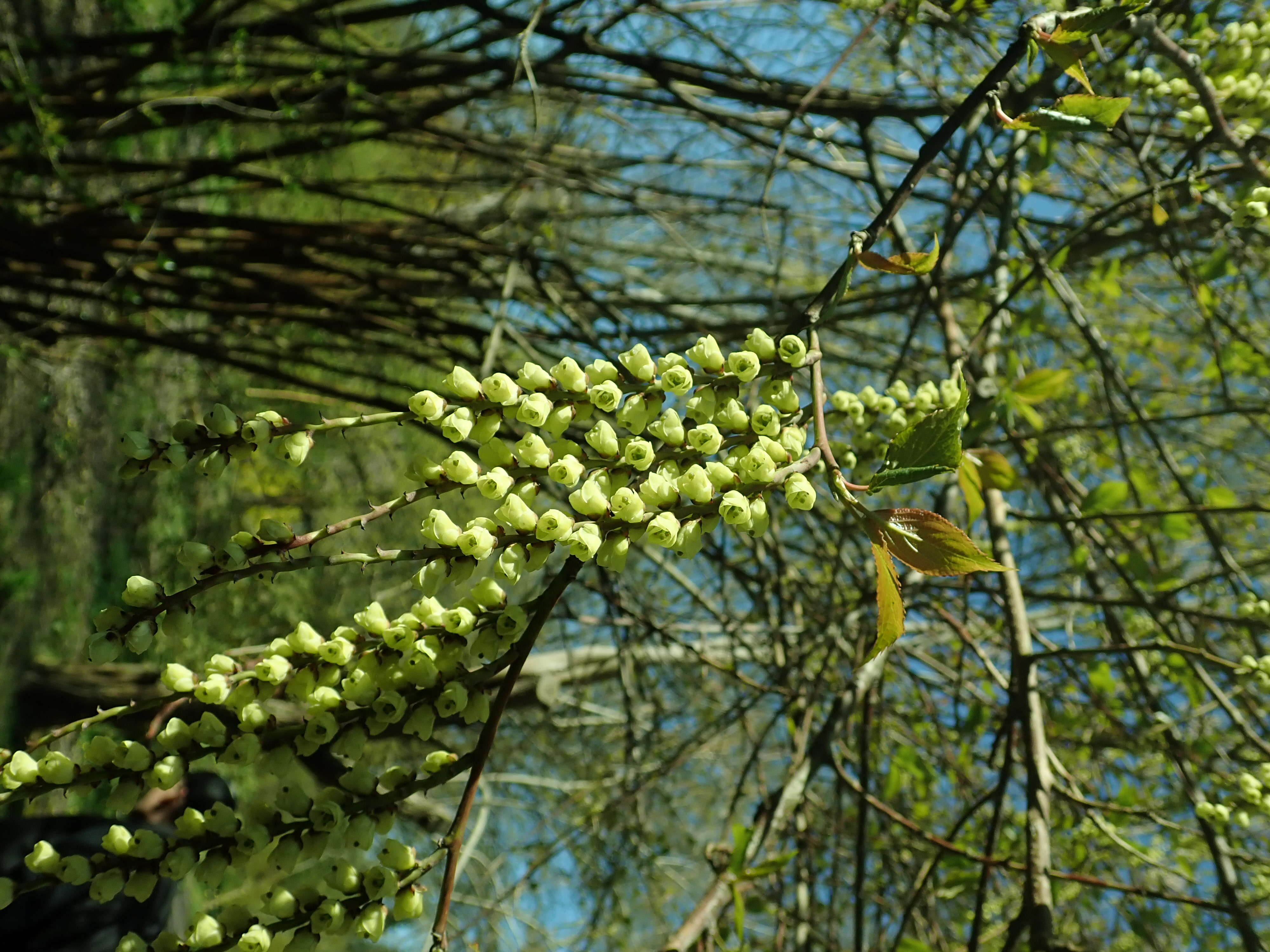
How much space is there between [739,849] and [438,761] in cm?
47

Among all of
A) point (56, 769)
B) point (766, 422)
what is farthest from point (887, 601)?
point (56, 769)

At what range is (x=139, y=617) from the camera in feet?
2.34

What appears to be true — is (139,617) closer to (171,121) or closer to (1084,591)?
(171,121)

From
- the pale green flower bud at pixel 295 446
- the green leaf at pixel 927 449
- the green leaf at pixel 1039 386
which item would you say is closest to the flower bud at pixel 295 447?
the pale green flower bud at pixel 295 446

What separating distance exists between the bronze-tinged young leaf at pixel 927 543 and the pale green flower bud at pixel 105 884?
614mm

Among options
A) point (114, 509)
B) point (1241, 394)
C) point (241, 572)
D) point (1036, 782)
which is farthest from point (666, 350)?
point (114, 509)

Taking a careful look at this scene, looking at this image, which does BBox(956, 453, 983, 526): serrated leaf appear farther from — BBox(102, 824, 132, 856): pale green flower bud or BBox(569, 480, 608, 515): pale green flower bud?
BBox(102, 824, 132, 856): pale green flower bud

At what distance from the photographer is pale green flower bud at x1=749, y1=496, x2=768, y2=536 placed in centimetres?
69

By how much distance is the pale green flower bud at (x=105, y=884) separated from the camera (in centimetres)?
71

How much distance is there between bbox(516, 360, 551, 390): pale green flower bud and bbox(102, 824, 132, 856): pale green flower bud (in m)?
0.43

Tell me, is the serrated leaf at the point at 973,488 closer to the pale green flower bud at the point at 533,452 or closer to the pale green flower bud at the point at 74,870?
the pale green flower bud at the point at 533,452

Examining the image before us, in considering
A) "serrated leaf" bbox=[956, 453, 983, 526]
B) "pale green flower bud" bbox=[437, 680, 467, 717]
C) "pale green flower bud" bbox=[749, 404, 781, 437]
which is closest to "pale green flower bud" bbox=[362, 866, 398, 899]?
"pale green flower bud" bbox=[437, 680, 467, 717]

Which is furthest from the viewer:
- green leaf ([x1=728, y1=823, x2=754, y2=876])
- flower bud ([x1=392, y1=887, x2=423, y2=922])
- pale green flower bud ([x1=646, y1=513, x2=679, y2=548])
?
green leaf ([x1=728, y1=823, x2=754, y2=876])

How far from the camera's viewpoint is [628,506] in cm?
65
